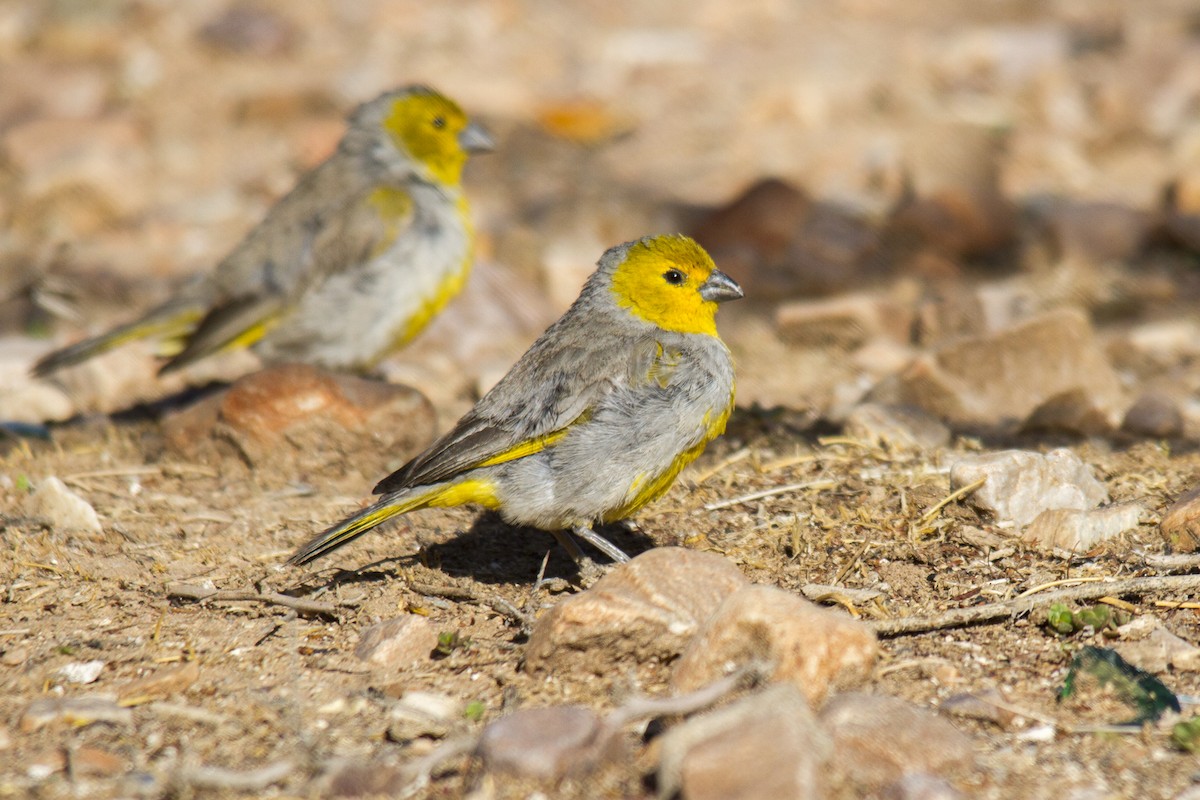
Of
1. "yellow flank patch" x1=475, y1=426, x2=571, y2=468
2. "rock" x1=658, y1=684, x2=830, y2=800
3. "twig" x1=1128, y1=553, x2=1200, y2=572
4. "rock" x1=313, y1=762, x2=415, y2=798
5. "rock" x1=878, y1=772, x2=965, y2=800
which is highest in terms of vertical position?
"rock" x1=658, y1=684, x2=830, y2=800

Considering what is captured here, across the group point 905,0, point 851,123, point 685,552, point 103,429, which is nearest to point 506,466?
point 685,552

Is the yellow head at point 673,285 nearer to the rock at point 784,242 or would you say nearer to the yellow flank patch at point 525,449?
the yellow flank patch at point 525,449

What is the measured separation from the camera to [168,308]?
7117 mm

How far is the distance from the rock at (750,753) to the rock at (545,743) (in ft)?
0.64

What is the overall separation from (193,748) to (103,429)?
3255 mm

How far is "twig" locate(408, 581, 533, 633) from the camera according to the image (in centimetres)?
430

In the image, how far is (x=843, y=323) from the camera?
745 cm

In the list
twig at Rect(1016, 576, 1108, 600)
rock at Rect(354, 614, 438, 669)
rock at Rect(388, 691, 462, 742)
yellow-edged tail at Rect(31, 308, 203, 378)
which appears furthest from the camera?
yellow-edged tail at Rect(31, 308, 203, 378)

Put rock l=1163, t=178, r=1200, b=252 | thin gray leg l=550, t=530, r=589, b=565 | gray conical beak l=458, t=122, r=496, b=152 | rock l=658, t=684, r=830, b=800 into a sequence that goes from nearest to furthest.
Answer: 1. rock l=658, t=684, r=830, b=800
2. thin gray leg l=550, t=530, r=589, b=565
3. gray conical beak l=458, t=122, r=496, b=152
4. rock l=1163, t=178, r=1200, b=252

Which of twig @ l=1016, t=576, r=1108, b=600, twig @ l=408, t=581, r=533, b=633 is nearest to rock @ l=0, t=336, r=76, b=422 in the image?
twig @ l=408, t=581, r=533, b=633

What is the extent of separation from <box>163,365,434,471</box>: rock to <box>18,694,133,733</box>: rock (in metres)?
2.14

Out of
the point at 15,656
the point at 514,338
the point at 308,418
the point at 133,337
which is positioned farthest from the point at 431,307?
the point at 15,656

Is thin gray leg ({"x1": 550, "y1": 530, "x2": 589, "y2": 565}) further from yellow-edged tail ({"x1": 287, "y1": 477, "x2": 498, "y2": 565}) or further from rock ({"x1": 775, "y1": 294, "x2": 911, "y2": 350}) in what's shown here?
rock ({"x1": 775, "y1": 294, "x2": 911, "y2": 350})

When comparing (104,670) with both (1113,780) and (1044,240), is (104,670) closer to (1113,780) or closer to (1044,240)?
(1113,780)
